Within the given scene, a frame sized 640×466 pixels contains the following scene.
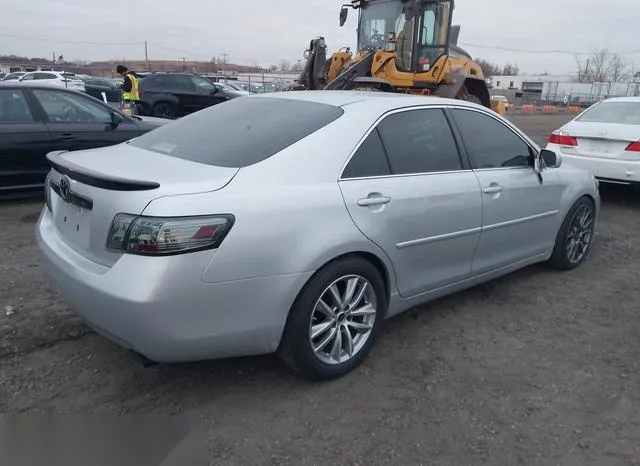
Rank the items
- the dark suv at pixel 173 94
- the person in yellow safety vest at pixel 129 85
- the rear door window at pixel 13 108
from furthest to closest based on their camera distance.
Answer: the dark suv at pixel 173 94
the person in yellow safety vest at pixel 129 85
the rear door window at pixel 13 108

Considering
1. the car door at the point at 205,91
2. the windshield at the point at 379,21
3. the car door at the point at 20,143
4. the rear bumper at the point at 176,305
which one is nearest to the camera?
the rear bumper at the point at 176,305

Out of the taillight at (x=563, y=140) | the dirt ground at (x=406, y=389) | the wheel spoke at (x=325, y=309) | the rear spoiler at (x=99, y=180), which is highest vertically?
the rear spoiler at (x=99, y=180)

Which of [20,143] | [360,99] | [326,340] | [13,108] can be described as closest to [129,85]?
[13,108]

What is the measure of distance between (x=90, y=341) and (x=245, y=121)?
163 cm

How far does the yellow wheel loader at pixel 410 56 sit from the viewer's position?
1105cm

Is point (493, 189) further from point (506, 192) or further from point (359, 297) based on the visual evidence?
point (359, 297)

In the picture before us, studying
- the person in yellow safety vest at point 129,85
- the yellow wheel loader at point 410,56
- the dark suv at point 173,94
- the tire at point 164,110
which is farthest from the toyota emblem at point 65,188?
the tire at point 164,110

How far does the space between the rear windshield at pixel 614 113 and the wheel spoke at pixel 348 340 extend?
20.2 ft

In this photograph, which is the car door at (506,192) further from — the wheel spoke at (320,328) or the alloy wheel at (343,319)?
the wheel spoke at (320,328)

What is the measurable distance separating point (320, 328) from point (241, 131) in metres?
1.22

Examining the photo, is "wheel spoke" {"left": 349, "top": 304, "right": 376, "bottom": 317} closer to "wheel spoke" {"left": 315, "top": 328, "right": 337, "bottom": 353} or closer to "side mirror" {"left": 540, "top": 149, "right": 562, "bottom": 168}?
"wheel spoke" {"left": 315, "top": 328, "right": 337, "bottom": 353}

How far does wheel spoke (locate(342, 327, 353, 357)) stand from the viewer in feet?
10.2

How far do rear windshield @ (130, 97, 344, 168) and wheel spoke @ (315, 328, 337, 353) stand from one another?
3.26ft

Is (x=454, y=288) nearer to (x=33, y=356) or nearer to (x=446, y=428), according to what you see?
(x=446, y=428)
